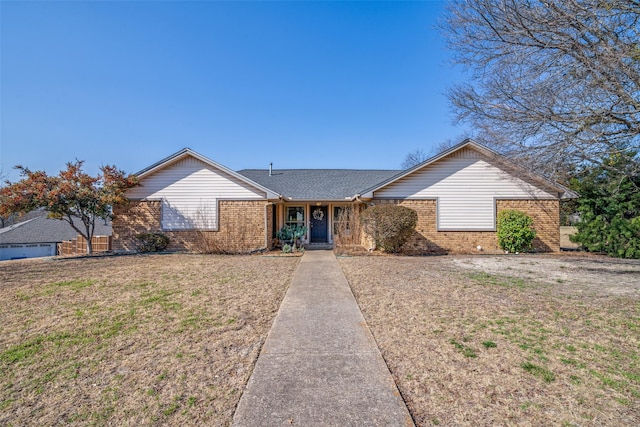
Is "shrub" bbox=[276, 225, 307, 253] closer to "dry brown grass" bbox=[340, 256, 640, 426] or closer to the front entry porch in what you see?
the front entry porch

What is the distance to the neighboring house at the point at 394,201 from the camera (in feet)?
45.4

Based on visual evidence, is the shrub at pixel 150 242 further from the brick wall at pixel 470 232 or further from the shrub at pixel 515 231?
the shrub at pixel 515 231

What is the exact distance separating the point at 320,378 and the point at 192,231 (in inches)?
496

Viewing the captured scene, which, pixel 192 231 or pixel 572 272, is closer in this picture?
pixel 572 272

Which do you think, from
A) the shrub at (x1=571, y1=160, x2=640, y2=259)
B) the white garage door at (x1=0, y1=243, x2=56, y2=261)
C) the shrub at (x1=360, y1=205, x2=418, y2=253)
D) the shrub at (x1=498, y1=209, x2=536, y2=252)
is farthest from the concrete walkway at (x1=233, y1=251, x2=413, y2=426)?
the white garage door at (x1=0, y1=243, x2=56, y2=261)

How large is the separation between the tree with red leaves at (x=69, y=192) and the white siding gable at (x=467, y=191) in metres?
11.2

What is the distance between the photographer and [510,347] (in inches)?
148

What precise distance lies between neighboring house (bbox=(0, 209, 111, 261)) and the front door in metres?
18.3

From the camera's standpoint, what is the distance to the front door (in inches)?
680

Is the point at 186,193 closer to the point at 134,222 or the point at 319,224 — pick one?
the point at 134,222

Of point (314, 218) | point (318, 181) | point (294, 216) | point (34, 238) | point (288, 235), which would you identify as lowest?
point (34, 238)

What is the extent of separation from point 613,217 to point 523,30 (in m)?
10.8

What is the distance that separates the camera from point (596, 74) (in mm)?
6383

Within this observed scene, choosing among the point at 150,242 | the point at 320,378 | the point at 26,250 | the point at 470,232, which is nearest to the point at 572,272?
the point at 470,232
